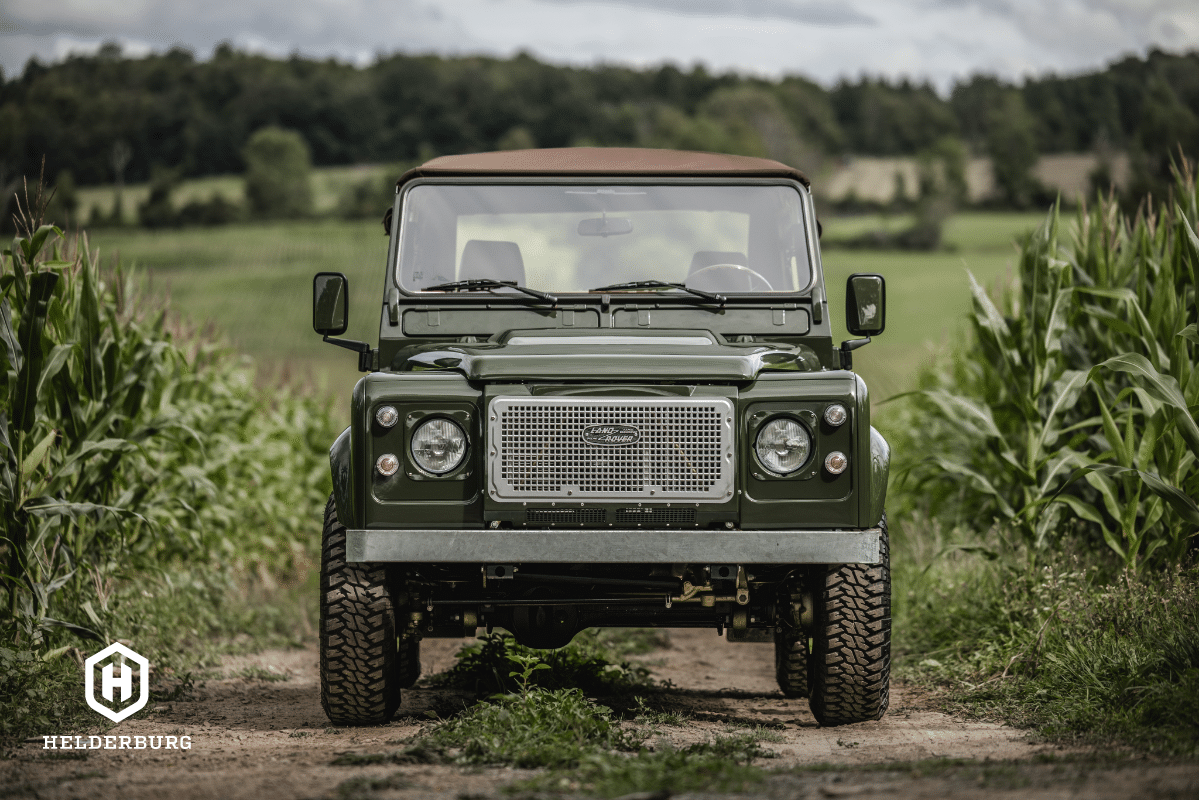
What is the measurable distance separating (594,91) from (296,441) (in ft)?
166

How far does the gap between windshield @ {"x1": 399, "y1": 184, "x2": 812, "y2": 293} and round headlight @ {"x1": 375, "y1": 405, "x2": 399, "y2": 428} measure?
4.30 ft

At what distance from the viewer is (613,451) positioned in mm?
4262

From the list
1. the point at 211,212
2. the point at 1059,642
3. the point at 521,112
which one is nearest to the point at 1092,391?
the point at 1059,642

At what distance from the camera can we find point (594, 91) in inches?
2299

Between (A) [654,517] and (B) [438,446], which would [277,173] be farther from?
(A) [654,517]

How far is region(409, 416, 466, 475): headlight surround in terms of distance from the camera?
→ 432 cm

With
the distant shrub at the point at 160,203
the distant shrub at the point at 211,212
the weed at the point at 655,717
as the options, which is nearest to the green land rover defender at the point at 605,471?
the weed at the point at 655,717

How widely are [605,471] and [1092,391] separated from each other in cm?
365

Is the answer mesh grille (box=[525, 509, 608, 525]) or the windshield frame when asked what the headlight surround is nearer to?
mesh grille (box=[525, 509, 608, 525])

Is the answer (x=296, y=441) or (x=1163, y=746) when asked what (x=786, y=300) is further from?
(x=296, y=441)

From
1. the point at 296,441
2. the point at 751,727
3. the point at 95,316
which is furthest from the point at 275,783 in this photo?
the point at 296,441

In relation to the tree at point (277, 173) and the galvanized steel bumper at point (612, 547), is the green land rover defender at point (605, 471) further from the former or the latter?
the tree at point (277, 173)

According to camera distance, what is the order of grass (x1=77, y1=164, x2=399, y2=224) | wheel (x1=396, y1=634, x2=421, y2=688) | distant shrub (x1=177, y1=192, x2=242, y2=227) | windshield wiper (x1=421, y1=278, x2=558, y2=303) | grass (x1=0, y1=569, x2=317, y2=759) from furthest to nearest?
distant shrub (x1=177, y1=192, x2=242, y2=227)
grass (x1=77, y1=164, x2=399, y2=224)
wheel (x1=396, y1=634, x2=421, y2=688)
windshield wiper (x1=421, y1=278, x2=558, y2=303)
grass (x1=0, y1=569, x2=317, y2=759)

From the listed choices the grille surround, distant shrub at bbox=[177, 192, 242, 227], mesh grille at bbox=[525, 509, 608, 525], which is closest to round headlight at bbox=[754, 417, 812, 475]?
the grille surround
